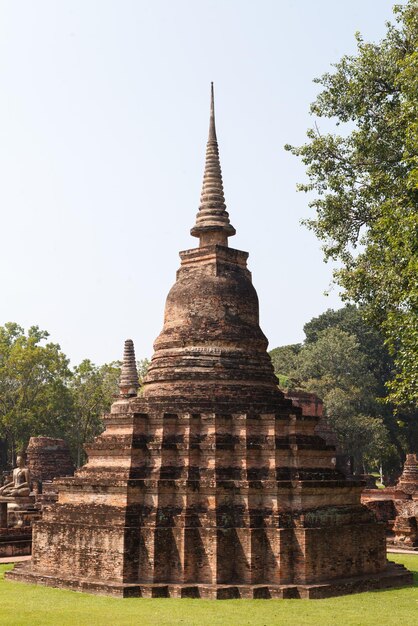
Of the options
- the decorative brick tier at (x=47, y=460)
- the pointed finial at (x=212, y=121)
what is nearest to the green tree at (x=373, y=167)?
the pointed finial at (x=212, y=121)

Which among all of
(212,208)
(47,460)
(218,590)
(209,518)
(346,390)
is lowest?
(218,590)

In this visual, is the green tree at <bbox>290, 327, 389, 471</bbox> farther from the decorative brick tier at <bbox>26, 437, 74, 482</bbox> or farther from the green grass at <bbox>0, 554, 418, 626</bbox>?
the green grass at <bbox>0, 554, 418, 626</bbox>

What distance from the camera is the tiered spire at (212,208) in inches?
787

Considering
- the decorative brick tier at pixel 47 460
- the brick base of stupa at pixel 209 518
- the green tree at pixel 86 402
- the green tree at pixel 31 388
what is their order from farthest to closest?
the green tree at pixel 86 402 < the green tree at pixel 31 388 < the decorative brick tier at pixel 47 460 < the brick base of stupa at pixel 209 518

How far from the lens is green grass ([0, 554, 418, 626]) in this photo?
1229 centimetres

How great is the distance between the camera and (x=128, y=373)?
34125 millimetres

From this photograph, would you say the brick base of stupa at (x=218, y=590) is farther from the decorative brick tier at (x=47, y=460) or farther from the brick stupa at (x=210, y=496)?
the decorative brick tier at (x=47, y=460)

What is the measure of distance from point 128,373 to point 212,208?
599 inches

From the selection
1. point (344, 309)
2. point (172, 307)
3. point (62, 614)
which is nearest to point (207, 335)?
point (172, 307)

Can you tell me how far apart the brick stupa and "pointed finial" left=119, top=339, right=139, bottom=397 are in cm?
1529

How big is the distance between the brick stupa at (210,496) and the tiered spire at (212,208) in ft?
5.22

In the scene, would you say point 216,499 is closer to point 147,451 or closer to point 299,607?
point 147,451

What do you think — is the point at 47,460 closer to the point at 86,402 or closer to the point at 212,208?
the point at 86,402

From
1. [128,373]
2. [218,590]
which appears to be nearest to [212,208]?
[218,590]
